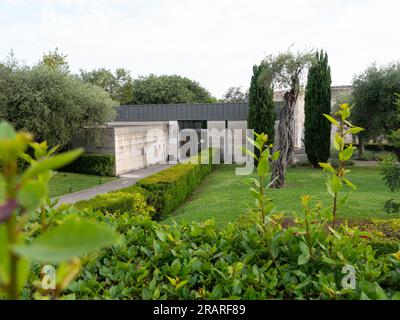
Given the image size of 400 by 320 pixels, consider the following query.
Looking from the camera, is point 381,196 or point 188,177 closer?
point 381,196

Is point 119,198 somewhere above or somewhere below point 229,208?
above

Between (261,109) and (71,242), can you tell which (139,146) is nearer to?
(261,109)

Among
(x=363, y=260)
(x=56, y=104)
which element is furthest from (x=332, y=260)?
(x=56, y=104)

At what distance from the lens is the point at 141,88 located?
126 feet

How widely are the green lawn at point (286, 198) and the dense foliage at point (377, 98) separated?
3.44 meters

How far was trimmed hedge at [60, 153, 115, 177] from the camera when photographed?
1566cm

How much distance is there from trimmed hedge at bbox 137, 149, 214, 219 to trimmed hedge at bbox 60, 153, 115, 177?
418 cm

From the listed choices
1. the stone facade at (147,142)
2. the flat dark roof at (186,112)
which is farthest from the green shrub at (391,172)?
the flat dark roof at (186,112)

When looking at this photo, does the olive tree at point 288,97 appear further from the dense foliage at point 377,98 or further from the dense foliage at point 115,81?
the dense foliage at point 115,81

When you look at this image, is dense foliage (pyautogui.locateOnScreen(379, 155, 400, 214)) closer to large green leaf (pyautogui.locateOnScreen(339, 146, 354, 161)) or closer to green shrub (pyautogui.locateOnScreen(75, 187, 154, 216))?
green shrub (pyautogui.locateOnScreen(75, 187, 154, 216))

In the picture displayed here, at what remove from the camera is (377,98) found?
18234 mm
